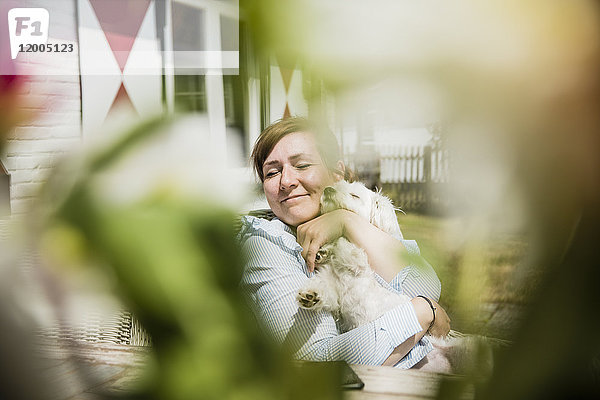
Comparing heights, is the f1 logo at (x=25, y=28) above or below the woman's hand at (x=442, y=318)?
above

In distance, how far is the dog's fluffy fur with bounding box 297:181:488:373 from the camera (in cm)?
44

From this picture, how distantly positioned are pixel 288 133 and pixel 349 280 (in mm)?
248

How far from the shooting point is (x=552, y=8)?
119 millimetres

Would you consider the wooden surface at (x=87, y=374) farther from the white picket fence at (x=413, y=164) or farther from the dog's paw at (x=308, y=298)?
the dog's paw at (x=308, y=298)

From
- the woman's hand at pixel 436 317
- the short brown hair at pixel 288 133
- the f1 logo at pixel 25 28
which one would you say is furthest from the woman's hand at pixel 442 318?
the f1 logo at pixel 25 28

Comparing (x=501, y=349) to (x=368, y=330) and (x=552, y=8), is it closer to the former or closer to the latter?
(x=552, y=8)

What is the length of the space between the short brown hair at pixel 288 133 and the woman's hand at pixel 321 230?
64 millimetres

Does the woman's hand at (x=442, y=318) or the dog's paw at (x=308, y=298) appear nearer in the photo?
the woman's hand at (x=442, y=318)

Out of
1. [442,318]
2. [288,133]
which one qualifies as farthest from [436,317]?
[288,133]

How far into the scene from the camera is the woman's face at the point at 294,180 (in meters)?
0.42

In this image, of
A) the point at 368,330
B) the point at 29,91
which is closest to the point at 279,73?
the point at 29,91

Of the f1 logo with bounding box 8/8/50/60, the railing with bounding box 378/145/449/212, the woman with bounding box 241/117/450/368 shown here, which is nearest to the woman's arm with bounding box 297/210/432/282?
the woman with bounding box 241/117/450/368

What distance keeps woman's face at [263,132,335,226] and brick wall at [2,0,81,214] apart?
15 centimetres

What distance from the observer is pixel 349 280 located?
0.57 metres
